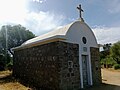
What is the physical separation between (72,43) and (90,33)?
2.57 m

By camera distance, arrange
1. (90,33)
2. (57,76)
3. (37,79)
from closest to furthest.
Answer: (57,76) → (37,79) → (90,33)

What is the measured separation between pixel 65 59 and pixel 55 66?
2.57ft

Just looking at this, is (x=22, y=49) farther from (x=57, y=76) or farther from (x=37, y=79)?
(x=57, y=76)

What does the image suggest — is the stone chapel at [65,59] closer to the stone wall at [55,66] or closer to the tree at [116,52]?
the stone wall at [55,66]

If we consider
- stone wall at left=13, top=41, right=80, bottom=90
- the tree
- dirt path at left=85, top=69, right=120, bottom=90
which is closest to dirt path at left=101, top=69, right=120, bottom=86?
dirt path at left=85, top=69, right=120, bottom=90

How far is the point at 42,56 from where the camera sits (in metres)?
12.6

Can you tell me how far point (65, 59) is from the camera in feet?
37.8

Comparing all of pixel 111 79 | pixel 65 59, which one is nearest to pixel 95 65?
pixel 65 59

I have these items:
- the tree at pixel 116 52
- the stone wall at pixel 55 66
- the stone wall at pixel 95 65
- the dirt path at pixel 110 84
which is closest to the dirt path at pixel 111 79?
the dirt path at pixel 110 84

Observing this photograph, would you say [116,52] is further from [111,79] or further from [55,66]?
[55,66]

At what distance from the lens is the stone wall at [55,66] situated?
11.1 meters

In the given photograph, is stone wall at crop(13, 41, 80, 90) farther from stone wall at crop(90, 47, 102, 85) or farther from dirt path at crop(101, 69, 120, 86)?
dirt path at crop(101, 69, 120, 86)

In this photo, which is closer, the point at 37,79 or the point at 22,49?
the point at 37,79

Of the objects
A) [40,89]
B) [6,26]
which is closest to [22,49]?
[40,89]
